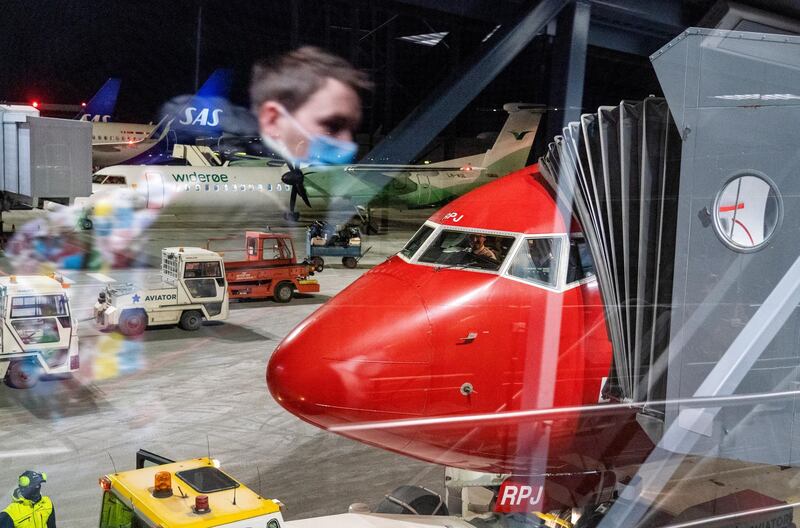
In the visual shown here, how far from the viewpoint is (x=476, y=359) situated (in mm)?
4305

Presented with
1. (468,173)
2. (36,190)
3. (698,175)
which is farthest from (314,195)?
(698,175)

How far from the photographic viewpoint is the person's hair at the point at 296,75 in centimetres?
647

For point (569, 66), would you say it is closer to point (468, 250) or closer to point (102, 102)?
point (468, 250)

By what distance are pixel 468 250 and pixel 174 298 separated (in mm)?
8083

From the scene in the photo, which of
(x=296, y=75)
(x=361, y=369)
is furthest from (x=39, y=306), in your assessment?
(x=361, y=369)

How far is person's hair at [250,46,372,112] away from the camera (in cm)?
647

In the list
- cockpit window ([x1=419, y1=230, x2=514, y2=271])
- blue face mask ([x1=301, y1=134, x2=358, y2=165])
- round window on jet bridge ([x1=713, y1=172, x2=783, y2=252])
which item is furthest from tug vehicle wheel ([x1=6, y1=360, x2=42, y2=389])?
round window on jet bridge ([x1=713, y1=172, x2=783, y2=252])

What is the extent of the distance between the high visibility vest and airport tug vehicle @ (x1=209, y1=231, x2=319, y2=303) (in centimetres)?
875

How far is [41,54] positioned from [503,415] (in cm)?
463

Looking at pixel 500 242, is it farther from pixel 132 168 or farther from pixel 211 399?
pixel 132 168

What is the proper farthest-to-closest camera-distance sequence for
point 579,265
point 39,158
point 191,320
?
point 191,320 → point 39,158 → point 579,265

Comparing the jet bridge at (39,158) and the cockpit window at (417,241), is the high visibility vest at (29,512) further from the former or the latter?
the cockpit window at (417,241)

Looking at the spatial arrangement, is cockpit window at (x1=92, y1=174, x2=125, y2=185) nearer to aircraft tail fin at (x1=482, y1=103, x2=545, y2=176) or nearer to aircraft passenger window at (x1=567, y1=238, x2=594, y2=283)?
aircraft tail fin at (x1=482, y1=103, x2=545, y2=176)

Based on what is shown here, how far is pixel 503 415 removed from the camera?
428 centimetres
